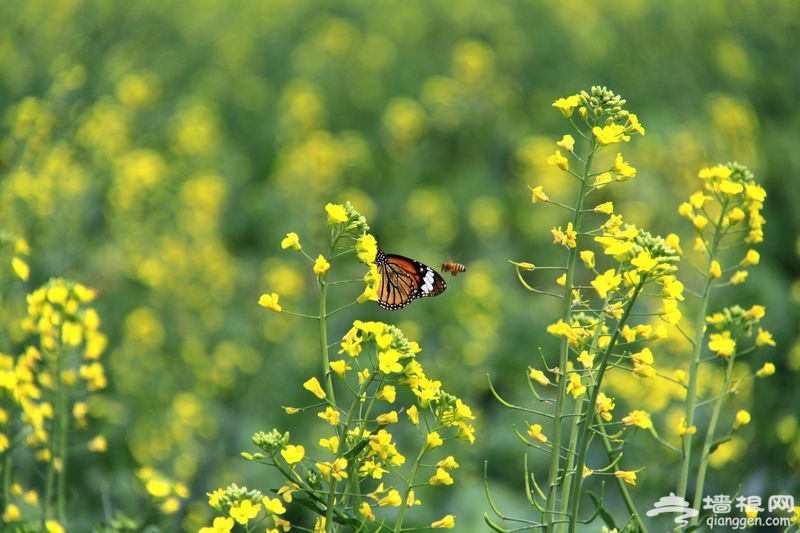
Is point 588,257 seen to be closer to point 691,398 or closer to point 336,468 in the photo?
point 691,398

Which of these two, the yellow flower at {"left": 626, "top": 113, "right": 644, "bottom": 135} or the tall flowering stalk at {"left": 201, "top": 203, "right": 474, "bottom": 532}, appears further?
the yellow flower at {"left": 626, "top": 113, "right": 644, "bottom": 135}

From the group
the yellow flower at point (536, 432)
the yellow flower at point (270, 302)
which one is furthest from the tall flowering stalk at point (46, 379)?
the yellow flower at point (536, 432)

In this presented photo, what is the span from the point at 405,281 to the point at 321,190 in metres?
4.25

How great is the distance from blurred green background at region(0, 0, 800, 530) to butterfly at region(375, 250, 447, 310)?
0.99 metres

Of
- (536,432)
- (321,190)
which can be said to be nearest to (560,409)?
(536,432)

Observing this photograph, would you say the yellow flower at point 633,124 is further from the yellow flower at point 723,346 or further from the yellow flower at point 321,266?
the yellow flower at point 321,266

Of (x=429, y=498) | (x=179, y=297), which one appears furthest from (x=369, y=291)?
(x=179, y=297)

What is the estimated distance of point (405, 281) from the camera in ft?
9.84

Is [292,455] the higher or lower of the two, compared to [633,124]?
lower

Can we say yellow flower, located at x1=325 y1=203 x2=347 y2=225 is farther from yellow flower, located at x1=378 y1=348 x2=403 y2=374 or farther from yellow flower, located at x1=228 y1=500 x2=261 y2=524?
yellow flower, located at x1=228 y1=500 x2=261 y2=524

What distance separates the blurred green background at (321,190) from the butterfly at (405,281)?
3.23 feet

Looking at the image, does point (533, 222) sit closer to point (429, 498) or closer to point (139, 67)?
point (429, 498)

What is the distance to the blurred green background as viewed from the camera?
482 centimetres

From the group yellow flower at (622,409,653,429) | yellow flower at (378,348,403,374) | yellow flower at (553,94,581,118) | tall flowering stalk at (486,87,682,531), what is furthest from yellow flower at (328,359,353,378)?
yellow flower at (553,94,581,118)
